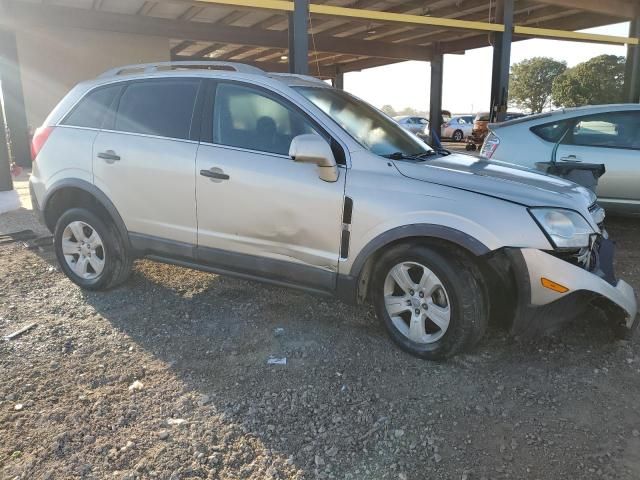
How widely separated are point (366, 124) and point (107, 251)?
235cm

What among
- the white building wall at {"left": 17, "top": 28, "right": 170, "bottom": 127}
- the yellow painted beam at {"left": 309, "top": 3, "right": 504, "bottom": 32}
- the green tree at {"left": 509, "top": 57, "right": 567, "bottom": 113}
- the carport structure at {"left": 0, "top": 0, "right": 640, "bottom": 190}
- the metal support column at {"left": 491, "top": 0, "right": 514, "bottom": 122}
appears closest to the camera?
the yellow painted beam at {"left": 309, "top": 3, "right": 504, "bottom": 32}

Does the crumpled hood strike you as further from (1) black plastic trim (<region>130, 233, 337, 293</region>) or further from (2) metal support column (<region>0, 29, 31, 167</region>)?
(2) metal support column (<region>0, 29, 31, 167</region>)

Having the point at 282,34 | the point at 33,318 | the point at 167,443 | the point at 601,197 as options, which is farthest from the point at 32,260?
the point at 282,34

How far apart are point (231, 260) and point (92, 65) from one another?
451 inches

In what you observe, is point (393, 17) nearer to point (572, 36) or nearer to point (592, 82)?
point (572, 36)

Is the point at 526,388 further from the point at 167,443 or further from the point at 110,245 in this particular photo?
the point at 110,245

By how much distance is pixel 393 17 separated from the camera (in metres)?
9.23

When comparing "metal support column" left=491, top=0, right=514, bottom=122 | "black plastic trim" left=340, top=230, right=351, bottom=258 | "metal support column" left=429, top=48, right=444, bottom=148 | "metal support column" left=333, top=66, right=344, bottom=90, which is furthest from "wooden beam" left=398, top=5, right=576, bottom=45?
"black plastic trim" left=340, top=230, right=351, bottom=258

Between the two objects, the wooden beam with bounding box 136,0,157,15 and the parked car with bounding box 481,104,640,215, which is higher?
the wooden beam with bounding box 136,0,157,15

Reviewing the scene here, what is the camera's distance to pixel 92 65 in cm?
1305

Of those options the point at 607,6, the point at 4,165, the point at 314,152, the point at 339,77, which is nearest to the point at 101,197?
the point at 314,152

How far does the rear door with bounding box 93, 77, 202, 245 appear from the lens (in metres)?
3.88

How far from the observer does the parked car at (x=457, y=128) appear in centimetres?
2825

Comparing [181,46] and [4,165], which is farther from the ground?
[181,46]
